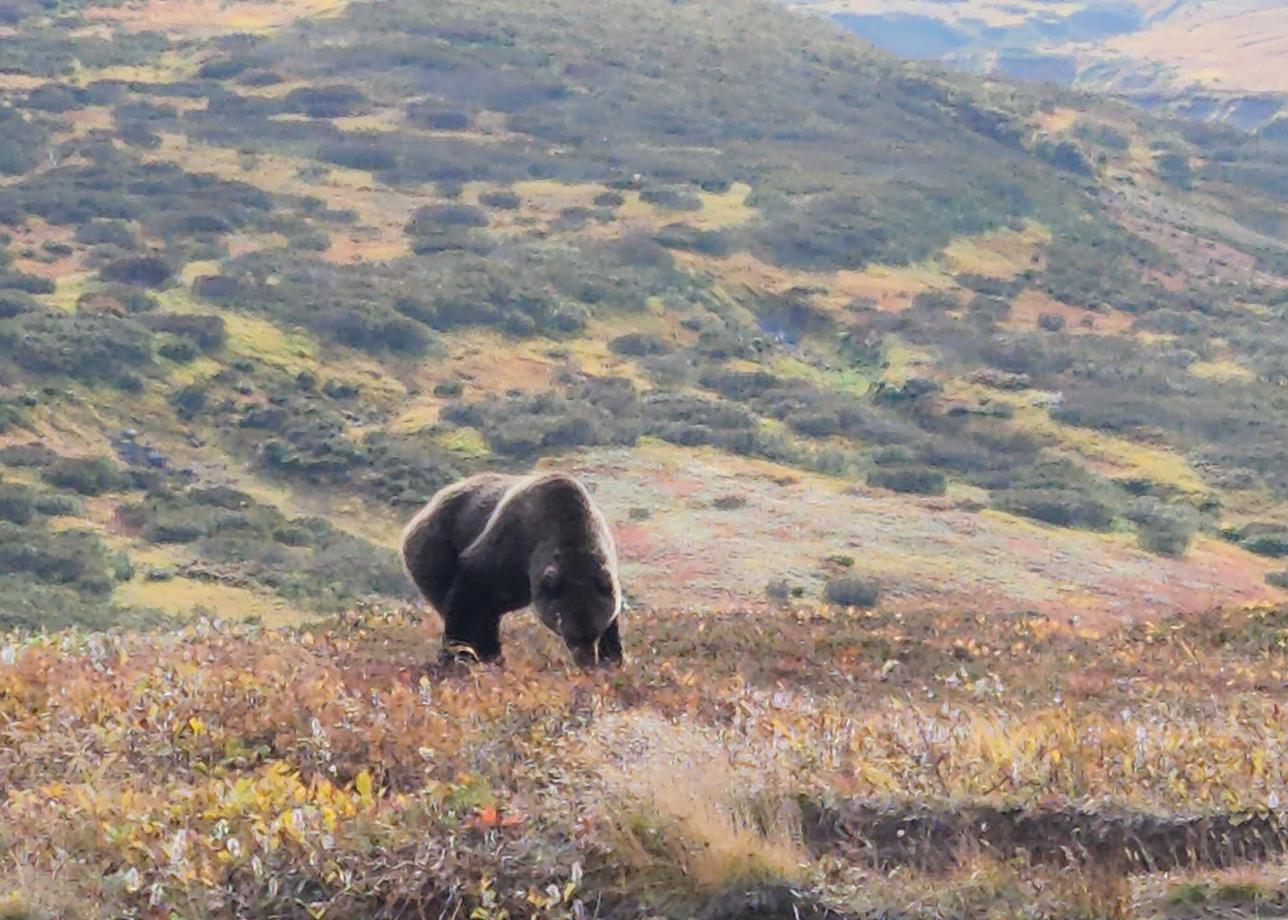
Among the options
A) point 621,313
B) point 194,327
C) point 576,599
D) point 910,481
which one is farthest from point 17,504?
point 621,313

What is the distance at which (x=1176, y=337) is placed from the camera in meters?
62.5

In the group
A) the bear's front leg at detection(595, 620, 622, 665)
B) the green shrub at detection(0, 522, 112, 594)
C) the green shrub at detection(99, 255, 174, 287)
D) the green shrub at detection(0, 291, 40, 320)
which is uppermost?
the bear's front leg at detection(595, 620, 622, 665)

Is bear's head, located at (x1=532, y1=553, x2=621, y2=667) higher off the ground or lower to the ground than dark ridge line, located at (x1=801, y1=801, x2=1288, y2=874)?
lower

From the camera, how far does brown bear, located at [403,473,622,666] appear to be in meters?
9.41

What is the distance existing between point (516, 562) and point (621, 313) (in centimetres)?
4575

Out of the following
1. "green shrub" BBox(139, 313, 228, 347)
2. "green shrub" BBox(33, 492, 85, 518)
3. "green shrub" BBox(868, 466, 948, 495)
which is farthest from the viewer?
"green shrub" BBox(139, 313, 228, 347)

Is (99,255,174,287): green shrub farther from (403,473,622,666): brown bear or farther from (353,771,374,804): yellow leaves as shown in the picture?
(353,771,374,804): yellow leaves

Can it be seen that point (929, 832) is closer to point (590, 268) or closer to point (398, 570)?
point (398, 570)

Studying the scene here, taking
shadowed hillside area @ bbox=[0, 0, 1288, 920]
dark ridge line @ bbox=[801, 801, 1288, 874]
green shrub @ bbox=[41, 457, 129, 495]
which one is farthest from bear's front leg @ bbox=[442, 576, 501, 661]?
green shrub @ bbox=[41, 457, 129, 495]

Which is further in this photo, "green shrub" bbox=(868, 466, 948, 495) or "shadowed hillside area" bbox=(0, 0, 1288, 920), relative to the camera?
"green shrub" bbox=(868, 466, 948, 495)

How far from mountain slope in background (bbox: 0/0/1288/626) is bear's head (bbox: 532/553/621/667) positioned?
17288mm

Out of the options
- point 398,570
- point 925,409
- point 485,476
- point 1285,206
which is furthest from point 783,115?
point 485,476

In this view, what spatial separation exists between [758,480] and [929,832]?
31.6 m

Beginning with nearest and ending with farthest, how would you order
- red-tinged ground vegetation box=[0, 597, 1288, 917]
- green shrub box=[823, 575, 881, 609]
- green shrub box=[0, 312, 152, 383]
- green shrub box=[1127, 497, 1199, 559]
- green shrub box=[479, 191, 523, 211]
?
red-tinged ground vegetation box=[0, 597, 1288, 917], green shrub box=[823, 575, 881, 609], green shrub box=[1127, 497, 1199, 559], green shrub box=[0, 312, 152, 383], green shrub box=[479, 191, 523, 211]
